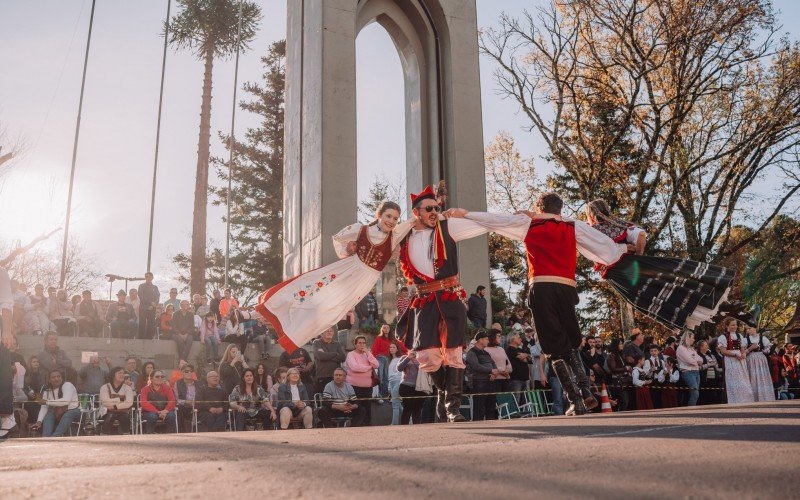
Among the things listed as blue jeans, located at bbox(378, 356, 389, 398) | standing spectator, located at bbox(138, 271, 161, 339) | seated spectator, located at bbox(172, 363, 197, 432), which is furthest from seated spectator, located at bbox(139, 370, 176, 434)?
standing spectator, located at bbox(138, 271, 161, 339)

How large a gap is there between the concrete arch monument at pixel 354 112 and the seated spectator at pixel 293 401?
7.20 metres

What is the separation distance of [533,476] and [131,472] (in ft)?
5.18

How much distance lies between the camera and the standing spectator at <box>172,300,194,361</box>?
51.6 ft

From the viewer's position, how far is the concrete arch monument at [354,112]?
67.2 feet

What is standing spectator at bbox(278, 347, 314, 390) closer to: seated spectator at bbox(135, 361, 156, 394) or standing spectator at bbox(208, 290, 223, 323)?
seated spectator at bbox(135, 361, 156, 394)

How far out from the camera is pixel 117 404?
12312 millimetres

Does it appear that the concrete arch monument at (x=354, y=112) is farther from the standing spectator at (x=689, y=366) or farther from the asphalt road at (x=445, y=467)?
the asphalt road at (x=445, y=467)

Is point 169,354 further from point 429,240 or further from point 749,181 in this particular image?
point 749,181

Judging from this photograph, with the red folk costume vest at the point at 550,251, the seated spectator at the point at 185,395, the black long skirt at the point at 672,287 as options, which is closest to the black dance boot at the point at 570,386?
the red folk costume vest at the point at 550,251

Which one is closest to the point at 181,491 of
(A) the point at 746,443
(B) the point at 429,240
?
A: (A) the point at 746,443

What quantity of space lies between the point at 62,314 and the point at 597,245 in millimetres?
12961

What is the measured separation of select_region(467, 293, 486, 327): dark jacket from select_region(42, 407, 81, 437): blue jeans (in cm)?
882

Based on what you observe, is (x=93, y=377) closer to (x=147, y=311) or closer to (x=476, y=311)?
(x=147, y=311)

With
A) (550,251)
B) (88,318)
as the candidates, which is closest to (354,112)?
(88,318)
